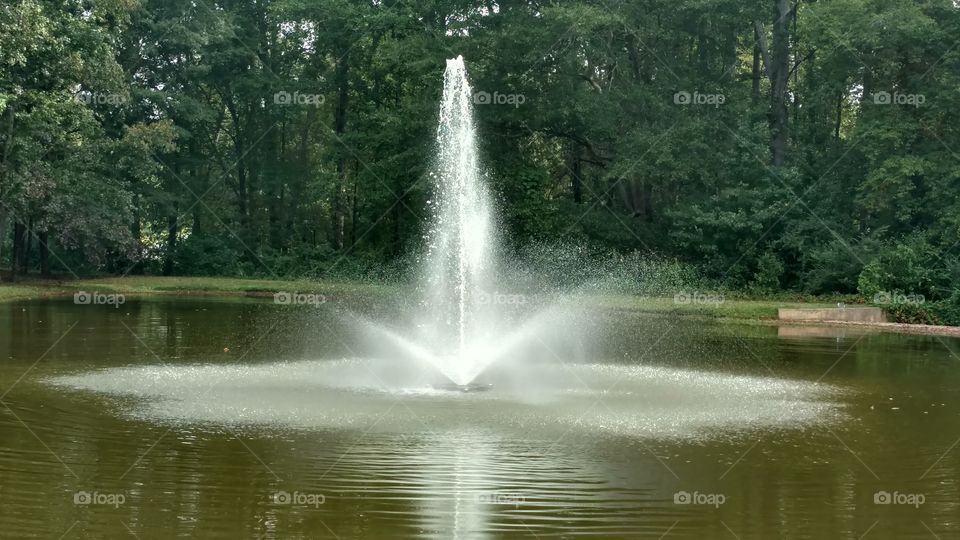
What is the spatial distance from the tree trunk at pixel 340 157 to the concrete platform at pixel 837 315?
83.3 ft

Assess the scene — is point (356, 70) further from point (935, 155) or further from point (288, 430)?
point (288, 430)

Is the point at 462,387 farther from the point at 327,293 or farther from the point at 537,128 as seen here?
the point at 537,128

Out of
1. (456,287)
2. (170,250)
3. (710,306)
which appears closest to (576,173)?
(710,306)

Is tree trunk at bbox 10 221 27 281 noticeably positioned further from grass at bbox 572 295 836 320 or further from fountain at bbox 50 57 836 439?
grass at bbox 572 295 836 320

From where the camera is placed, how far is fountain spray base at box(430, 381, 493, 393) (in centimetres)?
1681

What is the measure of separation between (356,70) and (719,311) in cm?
2680

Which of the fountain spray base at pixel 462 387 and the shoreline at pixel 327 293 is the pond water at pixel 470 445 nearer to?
the fountain spray base at pixel 462 387

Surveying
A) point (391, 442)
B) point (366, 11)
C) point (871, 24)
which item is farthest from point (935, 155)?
point (391, 442)

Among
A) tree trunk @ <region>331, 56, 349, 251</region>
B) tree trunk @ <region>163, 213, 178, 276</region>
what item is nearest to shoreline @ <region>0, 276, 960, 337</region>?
tree trunk @ <region>163, 213, 178, 276</region>

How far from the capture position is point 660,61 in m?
44.3

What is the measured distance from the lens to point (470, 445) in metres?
12.4

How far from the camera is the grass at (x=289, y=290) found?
112 feet

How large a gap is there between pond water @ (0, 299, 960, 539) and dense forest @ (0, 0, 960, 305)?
52.7ft

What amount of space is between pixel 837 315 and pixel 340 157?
2736cm
